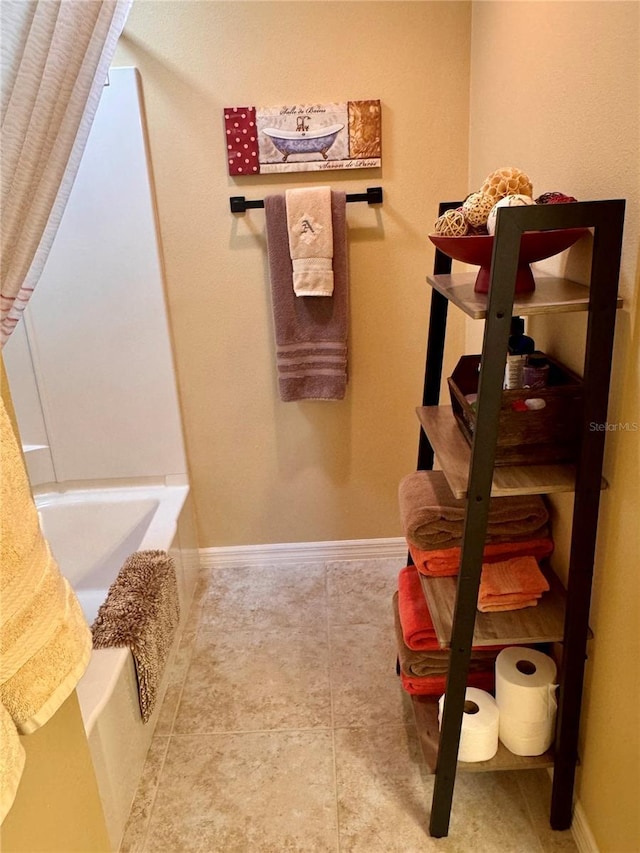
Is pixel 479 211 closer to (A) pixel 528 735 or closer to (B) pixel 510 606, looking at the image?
(B) pixel 510 606

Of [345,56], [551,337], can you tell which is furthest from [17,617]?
[345,56]

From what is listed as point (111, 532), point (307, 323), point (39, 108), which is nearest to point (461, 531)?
point (307, 323)

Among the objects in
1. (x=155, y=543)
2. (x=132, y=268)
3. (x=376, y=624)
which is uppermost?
(x=132, y=268)

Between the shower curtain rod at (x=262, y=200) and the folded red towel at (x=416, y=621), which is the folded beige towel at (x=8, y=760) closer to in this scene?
the folded red towel at (x=416, y=621)

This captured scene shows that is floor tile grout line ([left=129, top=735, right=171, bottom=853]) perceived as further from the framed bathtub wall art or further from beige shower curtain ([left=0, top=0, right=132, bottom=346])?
the framed bathtub wall art

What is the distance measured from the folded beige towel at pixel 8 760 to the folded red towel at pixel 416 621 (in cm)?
100

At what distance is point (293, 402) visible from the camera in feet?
7.68

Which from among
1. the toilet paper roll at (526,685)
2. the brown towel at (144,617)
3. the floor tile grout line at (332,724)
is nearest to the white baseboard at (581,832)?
the toilet paper roll at (526,685)

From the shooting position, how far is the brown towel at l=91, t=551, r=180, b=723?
1604mm

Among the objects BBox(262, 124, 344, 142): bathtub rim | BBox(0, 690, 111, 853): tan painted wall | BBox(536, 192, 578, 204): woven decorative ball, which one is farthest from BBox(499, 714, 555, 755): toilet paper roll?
BBox(262, 124, 344, 142): bathtub rim

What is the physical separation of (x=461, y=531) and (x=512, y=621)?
230mm

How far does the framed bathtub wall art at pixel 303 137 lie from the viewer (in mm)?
2018

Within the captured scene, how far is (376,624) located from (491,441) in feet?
4.08

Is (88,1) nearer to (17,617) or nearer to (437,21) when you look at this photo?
(17,617)
